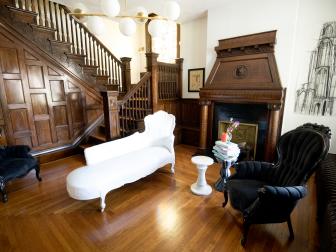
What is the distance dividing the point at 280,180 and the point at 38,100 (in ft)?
13.7

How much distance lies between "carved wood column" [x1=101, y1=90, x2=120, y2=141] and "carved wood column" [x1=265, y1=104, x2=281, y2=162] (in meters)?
2.65

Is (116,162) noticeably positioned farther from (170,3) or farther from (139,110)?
(170,3)

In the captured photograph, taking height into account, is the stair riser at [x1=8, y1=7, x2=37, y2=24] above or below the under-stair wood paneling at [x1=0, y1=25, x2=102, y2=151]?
above

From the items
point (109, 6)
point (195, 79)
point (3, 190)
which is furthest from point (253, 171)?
point (3, 190)

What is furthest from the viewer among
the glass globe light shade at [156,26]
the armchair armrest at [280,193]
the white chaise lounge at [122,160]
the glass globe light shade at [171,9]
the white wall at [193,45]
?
the white wall at [193,45]

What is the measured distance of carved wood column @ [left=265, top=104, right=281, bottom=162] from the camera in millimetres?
3090

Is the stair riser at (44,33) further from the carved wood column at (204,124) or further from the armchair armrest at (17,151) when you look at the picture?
the carved wood column at (204,124)

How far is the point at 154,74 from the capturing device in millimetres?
4000

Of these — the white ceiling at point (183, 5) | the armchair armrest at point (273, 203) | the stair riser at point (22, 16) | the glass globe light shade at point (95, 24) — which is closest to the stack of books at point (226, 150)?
the armchair armrest at point (273, 203)

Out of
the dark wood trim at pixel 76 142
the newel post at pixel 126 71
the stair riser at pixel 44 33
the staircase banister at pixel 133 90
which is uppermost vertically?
the stair riser at pixel 44 33

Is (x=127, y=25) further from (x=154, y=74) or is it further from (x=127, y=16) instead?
(x=154, y=74)

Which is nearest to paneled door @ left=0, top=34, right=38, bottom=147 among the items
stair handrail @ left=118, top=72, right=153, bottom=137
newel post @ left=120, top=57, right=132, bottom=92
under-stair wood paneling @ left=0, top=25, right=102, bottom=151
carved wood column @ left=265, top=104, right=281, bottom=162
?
under-stair wood paneling @ left=0, top=25, right=102, bottom=151

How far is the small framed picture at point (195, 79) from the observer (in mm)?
4469

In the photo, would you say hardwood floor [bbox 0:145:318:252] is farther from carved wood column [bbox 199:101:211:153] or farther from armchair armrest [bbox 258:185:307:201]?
carved wood column [bbox 199:101:211:153]
